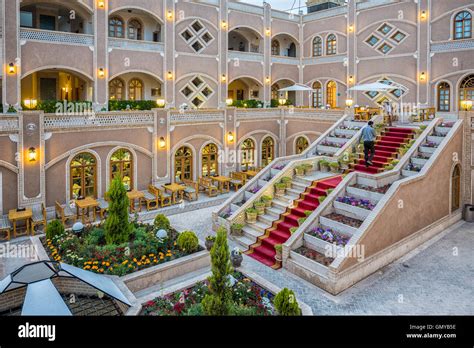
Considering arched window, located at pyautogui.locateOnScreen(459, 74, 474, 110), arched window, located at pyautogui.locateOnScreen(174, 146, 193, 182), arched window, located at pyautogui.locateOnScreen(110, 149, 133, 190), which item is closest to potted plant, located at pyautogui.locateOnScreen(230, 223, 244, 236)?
arched window, located at pyautogui.locateOnScreen(110, 149, 133, 190)

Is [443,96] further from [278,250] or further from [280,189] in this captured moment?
[278,250]

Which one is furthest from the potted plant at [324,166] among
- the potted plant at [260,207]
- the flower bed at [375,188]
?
the potted plant at [260,207]

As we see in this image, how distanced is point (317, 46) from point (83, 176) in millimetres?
20351

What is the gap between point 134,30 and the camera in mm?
24797

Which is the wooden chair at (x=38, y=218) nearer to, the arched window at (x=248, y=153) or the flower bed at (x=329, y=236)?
the flower bed at (x=329, y=236)

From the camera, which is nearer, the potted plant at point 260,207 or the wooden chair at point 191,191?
the potted plant at point 260,207

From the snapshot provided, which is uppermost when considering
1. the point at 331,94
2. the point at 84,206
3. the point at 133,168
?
the point at 331,94

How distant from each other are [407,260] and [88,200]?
12.5 meters

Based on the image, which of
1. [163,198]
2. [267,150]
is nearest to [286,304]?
[163,198]

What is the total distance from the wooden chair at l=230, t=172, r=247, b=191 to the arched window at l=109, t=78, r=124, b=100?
9374mm

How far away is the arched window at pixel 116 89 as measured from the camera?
80.3ft

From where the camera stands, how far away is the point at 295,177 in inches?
622

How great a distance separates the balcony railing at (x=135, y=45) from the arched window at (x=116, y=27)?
206 centimetres

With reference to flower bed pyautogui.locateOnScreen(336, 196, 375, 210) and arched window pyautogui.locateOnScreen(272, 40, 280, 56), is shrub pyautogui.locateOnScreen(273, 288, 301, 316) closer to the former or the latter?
flower bed pyautogui.locateOnScreen(336, 196, 375, 210)
